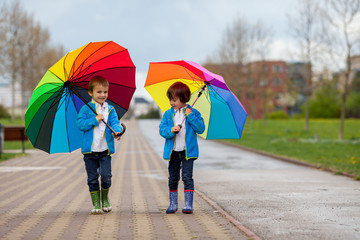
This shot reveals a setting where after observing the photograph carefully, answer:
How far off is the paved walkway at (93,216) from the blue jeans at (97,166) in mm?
378

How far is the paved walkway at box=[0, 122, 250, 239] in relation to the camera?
5082 mm

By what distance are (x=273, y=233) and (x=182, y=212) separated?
59.8 inches

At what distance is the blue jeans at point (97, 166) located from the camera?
608 centimetres

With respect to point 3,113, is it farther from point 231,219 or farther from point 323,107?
point 231,219

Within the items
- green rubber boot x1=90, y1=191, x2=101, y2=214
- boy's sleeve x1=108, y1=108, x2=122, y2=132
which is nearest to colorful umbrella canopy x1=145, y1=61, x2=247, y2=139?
boy's sleeve x1=108, y1=108, x2=122, y2=132

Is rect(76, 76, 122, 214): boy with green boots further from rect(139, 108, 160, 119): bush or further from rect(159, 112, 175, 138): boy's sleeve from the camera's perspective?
rect(139, 108, 160, 119): bush

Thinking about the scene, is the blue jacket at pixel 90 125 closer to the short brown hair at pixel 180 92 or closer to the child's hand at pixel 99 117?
the child's hand at pixel 99 117

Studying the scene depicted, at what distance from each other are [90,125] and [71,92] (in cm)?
70

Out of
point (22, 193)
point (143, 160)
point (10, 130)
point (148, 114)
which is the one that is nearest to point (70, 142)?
point (22, 193)

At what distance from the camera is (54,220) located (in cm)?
586

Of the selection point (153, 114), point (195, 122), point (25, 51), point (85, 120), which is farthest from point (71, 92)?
point (153, 114)

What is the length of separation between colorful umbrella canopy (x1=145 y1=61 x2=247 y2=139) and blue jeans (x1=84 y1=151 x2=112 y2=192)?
3.45 feet

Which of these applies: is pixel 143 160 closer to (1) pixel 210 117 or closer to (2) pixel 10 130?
(2) pixel 10 130

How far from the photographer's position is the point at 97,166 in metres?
6.20
